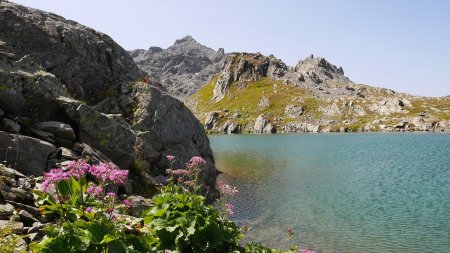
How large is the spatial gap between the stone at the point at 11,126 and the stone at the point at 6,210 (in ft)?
Result: 28.2

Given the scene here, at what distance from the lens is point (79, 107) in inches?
957

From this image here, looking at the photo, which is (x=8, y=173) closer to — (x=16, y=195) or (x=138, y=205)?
(x=16, y=195)

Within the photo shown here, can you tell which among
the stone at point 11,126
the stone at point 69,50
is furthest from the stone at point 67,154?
the stone at point 69,50

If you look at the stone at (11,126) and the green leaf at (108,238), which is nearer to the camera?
the green leaf at (108,238)

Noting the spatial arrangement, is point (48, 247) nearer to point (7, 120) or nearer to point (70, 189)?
point (70, 189)

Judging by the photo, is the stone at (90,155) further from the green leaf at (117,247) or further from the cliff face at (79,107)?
the green leaf at (117,247)

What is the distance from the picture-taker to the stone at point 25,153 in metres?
16.8

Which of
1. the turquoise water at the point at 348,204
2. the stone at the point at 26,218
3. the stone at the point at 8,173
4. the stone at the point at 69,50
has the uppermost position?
the stone at the point at 69,50

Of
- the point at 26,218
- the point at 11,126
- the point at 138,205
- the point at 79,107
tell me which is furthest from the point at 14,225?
the point at 79,107

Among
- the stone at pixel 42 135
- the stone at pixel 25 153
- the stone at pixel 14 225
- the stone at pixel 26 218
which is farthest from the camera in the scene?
the stone at pixel 42 135

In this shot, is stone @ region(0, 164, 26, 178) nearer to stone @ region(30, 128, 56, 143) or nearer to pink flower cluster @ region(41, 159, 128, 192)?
stone @ region(30, 128, 56, 143)

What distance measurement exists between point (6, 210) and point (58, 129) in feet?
36.2

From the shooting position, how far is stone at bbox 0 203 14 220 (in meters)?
11.2

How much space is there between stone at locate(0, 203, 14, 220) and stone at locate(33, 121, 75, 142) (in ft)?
34.2
